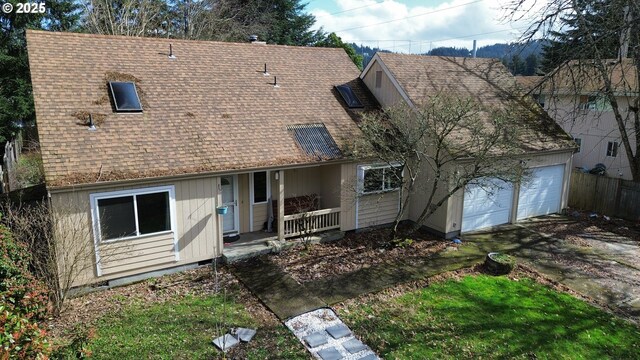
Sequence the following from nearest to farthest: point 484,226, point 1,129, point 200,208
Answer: point 200,208
point 484,226
point 1,129

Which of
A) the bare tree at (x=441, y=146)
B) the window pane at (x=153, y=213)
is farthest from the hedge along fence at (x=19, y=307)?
the bare tree at (x=441, y=146)

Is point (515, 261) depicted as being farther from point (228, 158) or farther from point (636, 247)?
point (228, 158)

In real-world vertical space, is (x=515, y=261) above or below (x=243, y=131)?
below

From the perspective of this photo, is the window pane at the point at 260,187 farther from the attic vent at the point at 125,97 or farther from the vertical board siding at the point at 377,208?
the attic vent at the point at 125,97

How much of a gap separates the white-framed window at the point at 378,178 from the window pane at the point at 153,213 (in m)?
5.78

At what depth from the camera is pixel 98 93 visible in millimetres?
11078

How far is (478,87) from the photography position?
54.0ft

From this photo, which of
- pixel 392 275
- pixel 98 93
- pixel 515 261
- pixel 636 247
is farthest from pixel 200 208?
pixel 636 247

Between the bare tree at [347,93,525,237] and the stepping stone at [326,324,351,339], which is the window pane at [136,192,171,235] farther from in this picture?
the bare tree at [347,93,525,237]

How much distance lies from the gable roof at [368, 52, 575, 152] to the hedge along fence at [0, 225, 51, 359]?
11331 millimetres

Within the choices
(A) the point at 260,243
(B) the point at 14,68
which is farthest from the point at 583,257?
(B) the point at 14,68

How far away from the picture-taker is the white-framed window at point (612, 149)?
22.7m

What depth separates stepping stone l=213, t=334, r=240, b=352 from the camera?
7449mm

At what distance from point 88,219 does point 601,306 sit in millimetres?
11664
